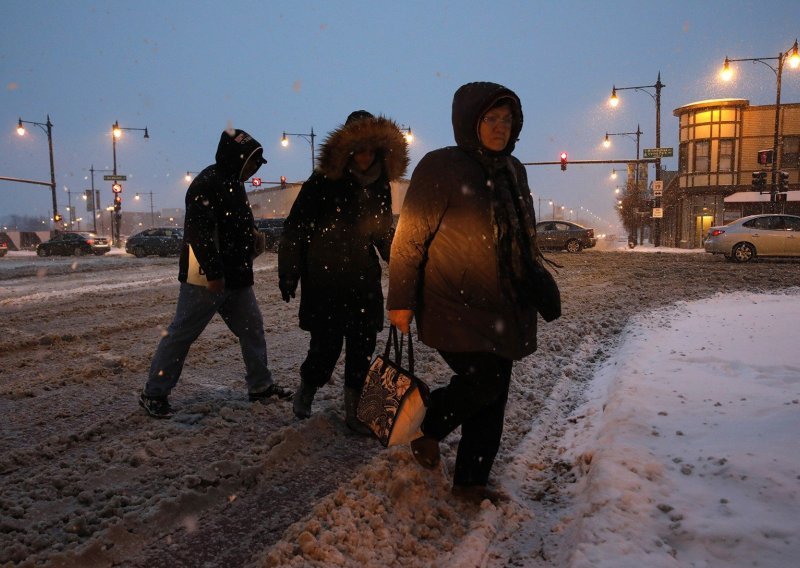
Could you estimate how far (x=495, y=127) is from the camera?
8.35 feet

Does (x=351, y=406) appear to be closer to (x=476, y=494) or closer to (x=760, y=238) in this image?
(x=476, y=494)

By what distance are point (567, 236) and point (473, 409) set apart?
26862mm

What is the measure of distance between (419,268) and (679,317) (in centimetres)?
601

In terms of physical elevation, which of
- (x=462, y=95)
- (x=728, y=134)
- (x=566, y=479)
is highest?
(x=728, y=134)

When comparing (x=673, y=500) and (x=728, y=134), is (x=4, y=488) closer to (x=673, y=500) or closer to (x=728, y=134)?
(x=673, y=500)

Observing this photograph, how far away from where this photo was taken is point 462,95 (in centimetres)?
254

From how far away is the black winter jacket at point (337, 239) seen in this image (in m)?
3.47

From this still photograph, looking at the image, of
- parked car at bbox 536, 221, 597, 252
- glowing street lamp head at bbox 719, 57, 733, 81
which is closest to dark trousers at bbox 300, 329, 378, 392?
parked car at bbox 536, 221, 597, 252

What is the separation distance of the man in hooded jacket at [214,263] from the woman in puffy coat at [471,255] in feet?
5.18

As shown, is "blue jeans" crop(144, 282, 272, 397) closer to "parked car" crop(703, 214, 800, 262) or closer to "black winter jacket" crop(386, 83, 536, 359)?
"black winter jacket" crop(386, 83, 536, 359)

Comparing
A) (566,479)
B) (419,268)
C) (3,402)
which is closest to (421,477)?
(566,479)

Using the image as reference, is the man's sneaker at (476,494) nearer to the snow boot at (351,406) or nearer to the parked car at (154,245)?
the snow boot at (351,406)

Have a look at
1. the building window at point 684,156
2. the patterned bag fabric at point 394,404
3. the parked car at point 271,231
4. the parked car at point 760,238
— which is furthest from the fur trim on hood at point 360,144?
the building window at point 684,156

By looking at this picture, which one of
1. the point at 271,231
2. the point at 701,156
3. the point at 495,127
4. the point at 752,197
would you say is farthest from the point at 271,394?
the point at 701,156
